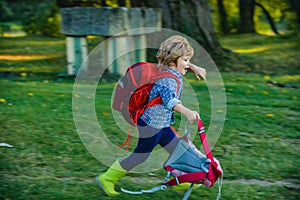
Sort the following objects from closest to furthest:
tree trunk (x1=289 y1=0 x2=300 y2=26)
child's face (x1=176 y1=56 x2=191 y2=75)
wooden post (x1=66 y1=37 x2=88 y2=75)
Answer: child's face (x1=176 y1=56 x2=191 y2=75)
wooden post (x1=66 y1=37 x2=88 y2=75)
tree trunk (x1=289 y1=0 x2=300 y2=26)

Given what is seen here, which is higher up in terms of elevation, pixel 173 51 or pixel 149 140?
pixel 173 51

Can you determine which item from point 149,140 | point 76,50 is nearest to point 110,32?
point 76,50

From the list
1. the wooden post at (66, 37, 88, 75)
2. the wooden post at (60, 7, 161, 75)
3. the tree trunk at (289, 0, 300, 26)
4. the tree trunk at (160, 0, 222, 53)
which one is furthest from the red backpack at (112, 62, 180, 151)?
the tree trunk at (289, 0, 300, 26)

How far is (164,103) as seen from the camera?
12.5 feet

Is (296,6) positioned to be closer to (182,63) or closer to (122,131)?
(122,131)

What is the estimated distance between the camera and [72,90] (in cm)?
818

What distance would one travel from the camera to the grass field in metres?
4.49

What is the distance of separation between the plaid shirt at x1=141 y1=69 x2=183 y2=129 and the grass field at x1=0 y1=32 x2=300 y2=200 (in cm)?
74

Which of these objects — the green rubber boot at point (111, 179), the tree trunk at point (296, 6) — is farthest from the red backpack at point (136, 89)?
the tree trunk at point (296, 6)

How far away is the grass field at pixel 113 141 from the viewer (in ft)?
14.7

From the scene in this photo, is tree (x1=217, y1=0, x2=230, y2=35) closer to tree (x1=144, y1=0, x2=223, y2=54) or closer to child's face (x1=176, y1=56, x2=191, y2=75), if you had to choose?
tree (x1=144, y1=0, x2=223, y2=54)

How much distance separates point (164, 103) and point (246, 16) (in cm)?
1596

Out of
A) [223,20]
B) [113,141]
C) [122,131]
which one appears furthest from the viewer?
[223,20]

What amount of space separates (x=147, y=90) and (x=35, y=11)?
17246mm
